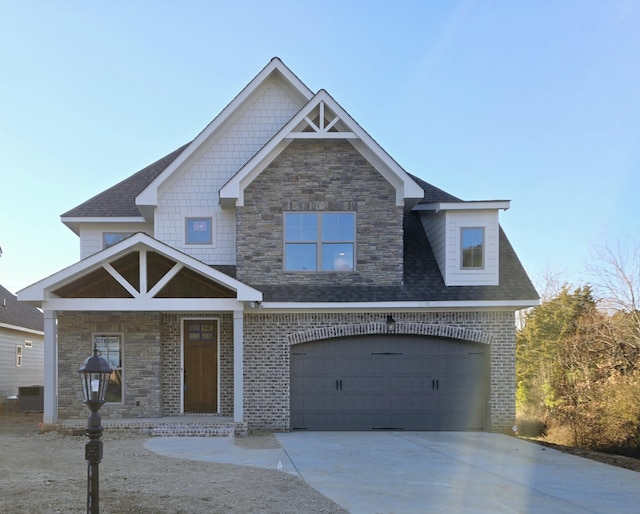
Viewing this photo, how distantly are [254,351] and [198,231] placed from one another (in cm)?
343

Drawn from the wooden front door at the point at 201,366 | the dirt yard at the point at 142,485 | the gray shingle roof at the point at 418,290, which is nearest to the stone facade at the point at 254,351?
the wooden front door at the point at 201,366

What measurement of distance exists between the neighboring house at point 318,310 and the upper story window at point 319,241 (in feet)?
0.11

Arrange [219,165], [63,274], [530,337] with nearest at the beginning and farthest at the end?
[63,274], [219,165], [530,337]

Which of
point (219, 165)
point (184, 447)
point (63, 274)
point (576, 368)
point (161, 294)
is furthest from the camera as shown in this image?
point (576, 368)

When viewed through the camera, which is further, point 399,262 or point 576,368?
point 576,368

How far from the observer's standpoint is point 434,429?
14.3 metres

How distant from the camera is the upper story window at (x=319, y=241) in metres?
14.5

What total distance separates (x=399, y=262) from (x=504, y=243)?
3.33m

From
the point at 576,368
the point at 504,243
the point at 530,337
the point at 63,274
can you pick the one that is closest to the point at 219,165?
the point at 63,274

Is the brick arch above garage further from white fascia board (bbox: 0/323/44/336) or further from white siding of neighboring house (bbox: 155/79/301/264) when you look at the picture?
white fascia board (bbox: 0/323/44/336)

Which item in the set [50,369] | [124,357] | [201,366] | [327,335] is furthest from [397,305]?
[50,369]

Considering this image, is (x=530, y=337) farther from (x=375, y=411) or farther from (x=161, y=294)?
(x=161, y=294)

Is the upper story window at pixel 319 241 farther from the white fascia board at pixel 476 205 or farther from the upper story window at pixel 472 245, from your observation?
the upper story window at pixel 472 245

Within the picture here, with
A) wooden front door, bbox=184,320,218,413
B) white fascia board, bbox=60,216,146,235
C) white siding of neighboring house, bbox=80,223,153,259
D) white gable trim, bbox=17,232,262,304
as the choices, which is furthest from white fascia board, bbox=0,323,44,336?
wooden front door, bbox=184,320,218,413
